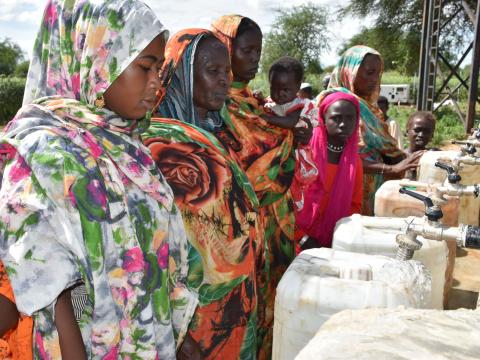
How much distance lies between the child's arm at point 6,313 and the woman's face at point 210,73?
3.53 ft

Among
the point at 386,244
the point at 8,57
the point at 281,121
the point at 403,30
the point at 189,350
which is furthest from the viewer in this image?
the point at 8,57

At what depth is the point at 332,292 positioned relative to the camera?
1312mm

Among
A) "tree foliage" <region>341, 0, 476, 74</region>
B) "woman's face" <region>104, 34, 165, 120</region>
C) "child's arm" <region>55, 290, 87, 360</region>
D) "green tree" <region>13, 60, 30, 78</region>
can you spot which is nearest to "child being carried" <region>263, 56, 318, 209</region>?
"woman's face" <region>104, 34, 165, 120</region>

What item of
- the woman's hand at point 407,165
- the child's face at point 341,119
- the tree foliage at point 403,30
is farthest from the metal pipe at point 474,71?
the tree foliage at point 403,30

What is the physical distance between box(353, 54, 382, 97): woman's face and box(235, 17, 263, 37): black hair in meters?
1.23

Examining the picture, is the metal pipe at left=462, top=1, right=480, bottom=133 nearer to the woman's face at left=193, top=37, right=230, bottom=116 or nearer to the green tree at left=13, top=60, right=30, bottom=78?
the woman's face at left=193, top=37, right=230, bottom=116

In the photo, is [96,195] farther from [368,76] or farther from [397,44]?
[397,44]

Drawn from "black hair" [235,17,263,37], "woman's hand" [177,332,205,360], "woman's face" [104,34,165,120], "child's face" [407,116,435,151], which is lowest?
"woman's hand" [177,332,205,360]

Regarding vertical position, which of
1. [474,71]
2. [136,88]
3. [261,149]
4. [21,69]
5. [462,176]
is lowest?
[462,176]

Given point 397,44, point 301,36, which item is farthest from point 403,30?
point 301,36

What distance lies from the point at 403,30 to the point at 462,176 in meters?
21.3

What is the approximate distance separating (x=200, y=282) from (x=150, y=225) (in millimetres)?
339

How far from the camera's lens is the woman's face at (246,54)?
2.34 meters

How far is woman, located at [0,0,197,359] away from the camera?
0.94 metres
